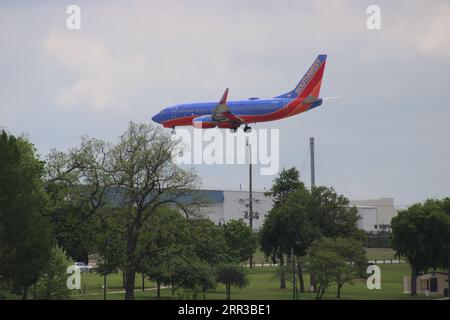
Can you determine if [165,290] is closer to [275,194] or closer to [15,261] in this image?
[275,194]

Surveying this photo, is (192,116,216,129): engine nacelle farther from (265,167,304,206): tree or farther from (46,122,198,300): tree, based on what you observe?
(265,167,304,206): tree

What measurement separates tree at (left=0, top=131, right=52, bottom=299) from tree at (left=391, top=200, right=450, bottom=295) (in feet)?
187

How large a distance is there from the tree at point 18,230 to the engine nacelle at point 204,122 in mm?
25933

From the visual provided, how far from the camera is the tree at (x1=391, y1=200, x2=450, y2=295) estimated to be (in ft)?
403

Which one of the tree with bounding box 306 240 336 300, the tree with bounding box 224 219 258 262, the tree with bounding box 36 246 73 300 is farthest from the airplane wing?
the tree with bounding box 224 219 258 262

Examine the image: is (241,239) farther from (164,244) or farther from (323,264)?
(164,244)

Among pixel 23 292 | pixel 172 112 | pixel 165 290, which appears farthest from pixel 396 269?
pixel 23 292

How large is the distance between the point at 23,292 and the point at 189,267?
2030 cm

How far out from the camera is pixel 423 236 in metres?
124

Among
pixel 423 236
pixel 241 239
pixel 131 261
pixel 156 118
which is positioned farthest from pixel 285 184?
pixel 131 261

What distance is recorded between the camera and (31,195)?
84500 millimetres

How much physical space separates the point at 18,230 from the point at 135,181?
23586 mm

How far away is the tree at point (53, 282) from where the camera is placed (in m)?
86.8

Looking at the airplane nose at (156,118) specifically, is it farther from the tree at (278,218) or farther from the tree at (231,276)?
the tree at (278,218)
